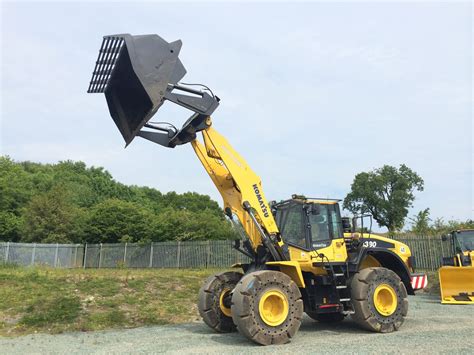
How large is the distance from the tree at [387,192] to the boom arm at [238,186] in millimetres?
52188

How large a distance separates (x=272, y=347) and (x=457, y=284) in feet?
28.5

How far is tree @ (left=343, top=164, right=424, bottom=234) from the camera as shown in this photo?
59219 millimetres

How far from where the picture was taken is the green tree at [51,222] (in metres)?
36.6

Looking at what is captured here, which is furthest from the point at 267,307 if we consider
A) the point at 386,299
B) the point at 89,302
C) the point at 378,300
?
the point at 89,302

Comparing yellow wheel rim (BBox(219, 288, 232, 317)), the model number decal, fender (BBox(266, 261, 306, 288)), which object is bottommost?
yellow wheel rim (BBox(219, 288, 232, 317))

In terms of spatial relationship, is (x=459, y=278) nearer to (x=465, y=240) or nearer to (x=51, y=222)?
(x=465, y=240)

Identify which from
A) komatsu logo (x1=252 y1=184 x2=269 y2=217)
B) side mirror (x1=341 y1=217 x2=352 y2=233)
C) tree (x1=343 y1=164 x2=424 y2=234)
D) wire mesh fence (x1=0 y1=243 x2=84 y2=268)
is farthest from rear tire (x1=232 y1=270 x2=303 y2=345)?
tree (x1=343 y1=164 x2=424 y2=234)

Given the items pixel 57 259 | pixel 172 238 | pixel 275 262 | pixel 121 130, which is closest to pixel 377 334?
pixel 275 262

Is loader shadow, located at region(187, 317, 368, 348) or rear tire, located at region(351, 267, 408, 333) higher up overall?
rear tire, located at region(351, 267, 408, 333)

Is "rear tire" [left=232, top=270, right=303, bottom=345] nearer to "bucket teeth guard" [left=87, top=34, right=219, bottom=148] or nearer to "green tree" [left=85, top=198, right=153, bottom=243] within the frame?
"bucket teeth guard" [left=87, top=34, right=219, bottom=148]

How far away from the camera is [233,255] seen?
90.0 ft

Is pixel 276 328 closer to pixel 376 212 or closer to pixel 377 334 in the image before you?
pixel 377 334

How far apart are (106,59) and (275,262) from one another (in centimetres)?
499

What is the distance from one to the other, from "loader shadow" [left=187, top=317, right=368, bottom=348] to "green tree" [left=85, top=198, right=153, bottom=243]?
27184 mm
